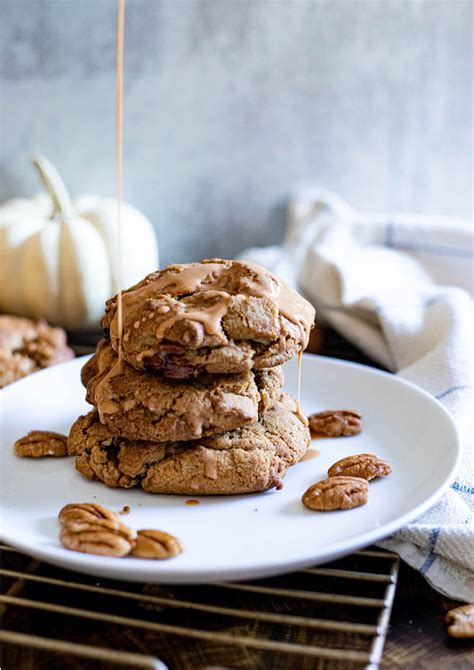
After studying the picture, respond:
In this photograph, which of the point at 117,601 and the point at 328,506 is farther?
the point at 328,506

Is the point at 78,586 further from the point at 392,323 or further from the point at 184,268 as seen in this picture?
the point at 392,323

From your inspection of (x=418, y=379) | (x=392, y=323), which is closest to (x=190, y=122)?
(x=392, y=323)

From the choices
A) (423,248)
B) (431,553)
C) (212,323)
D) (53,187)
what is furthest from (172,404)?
(423,248)

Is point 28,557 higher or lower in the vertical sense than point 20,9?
lower

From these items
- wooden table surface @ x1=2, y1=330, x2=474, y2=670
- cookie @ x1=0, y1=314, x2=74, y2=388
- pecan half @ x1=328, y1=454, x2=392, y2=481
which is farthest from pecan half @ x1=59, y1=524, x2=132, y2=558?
cookie @ x1=0, y1=314, x2=74, y2=388

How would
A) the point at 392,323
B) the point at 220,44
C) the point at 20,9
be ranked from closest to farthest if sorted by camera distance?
the point at 392,323 → the point at 20,9 → the point at 220,44

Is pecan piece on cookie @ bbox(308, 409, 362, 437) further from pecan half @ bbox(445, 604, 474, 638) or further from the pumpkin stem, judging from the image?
the pumpkin stem

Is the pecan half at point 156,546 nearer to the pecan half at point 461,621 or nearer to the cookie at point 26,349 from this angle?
the pecan half at point 461,621
